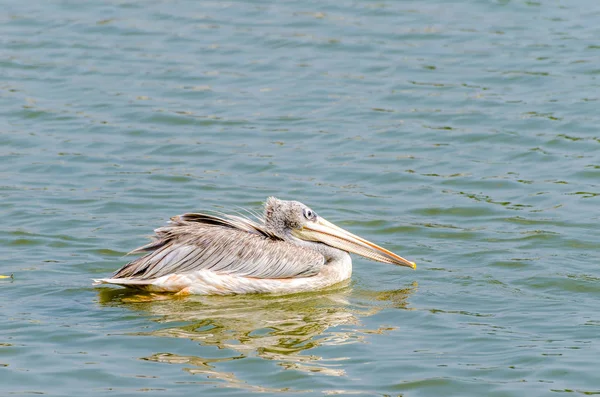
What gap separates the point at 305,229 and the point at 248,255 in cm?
56

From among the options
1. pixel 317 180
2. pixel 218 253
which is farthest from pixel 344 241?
pixel 317 180

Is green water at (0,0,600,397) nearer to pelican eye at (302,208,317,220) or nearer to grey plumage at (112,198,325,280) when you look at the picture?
grey plumage at (112,198,325,280)

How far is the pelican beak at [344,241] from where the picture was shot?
8.42 meters

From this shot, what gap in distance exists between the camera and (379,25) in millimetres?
14586

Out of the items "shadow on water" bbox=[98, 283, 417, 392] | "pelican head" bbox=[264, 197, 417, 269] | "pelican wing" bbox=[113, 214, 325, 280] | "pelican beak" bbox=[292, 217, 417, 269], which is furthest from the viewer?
"pelican head" bbox=[264, 197, 417, 269]

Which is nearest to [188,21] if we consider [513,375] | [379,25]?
[379,25]

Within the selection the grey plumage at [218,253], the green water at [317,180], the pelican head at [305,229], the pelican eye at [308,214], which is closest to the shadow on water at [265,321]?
the green water at [317,180]

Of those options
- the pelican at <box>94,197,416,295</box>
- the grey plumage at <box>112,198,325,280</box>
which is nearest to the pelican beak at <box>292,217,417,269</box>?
the pelican at <box>94,197,416,295</box>

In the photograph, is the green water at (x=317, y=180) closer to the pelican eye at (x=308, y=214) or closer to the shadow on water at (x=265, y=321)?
the shadow on water at (x=265, y=321)

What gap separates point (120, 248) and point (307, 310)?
1.77 meters

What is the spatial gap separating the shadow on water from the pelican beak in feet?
0.82

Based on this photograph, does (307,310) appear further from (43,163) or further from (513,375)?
(43,163)

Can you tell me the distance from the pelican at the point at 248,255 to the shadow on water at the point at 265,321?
0.10 m

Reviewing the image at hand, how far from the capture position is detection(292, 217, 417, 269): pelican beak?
8422 mm
